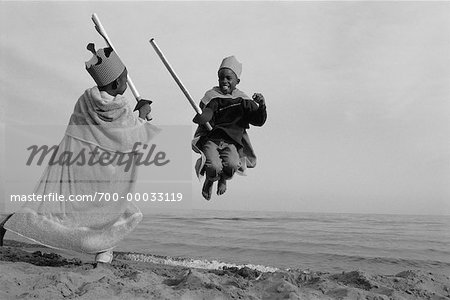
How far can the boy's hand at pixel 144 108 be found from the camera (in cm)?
436

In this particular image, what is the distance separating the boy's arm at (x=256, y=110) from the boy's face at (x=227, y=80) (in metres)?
0.23

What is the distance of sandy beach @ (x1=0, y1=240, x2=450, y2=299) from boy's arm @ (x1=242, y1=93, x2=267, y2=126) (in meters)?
1.60

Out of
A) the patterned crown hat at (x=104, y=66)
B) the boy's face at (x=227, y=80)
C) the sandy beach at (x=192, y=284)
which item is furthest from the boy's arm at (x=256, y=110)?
the sandy beach at (x=192, y=284)

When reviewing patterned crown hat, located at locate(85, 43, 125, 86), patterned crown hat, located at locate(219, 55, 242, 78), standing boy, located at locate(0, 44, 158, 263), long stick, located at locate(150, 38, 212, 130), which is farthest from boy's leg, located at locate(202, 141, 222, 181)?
patterned crown hat, located at locate(85, 43, 125, 86)

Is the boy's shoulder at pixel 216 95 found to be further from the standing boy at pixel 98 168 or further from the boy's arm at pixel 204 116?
the standing boy at pixel 98 168

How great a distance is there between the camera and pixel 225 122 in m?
4.74

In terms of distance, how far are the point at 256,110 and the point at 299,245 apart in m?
5.75

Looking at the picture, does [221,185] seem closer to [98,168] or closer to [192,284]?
[192,284]

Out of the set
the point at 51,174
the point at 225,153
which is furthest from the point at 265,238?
the point at 51,174

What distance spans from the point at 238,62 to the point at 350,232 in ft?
29.4

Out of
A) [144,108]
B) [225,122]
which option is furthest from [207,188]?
[144,108]

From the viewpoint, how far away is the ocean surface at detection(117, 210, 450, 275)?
26.5 feet

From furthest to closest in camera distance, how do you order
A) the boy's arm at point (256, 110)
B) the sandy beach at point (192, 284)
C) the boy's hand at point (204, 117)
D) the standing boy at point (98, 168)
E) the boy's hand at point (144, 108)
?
the boy's arm at point (256, 110) → the boy's hand at point (204, 117) → the boy's hand at point (144, 108) → the standing boy at point (98, 168) → the sandy beach at point (192, 284)

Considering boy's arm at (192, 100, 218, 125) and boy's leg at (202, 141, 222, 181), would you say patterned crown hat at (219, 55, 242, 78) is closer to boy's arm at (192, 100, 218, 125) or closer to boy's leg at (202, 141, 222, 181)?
boy's arm at (192, 100, 218, 125)
